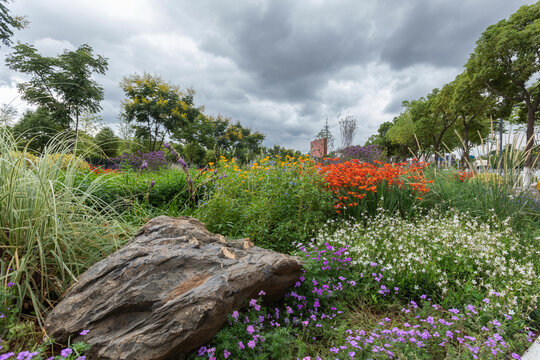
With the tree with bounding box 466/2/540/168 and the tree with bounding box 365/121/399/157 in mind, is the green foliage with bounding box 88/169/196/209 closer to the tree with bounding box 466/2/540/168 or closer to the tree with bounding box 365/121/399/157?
the tree with bounding box 466/2/540/168

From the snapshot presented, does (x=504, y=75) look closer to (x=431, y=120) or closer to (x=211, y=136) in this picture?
(x=431, y=120)

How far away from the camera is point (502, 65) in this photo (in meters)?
13.8

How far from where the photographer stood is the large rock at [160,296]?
142 centimetres

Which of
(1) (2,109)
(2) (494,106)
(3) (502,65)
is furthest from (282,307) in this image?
(2) (494,106)

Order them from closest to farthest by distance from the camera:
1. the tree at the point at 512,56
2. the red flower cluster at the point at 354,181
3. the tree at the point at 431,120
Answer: the red flower cluster at the point at 354,181, the tree at the point at 512,56, the tree at the point at 431,120

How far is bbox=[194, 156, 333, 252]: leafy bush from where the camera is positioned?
3336mm

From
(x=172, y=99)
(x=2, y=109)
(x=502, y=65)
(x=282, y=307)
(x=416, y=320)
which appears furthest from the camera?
(x=172, y=99)

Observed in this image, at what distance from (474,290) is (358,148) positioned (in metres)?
12.6

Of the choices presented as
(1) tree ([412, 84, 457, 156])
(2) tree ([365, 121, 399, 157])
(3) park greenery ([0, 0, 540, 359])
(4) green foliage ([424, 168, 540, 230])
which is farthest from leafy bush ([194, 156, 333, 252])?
(2) tree ([365, 121, 399, 157])

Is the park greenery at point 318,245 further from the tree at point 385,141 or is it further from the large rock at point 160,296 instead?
the tree at point 385,141

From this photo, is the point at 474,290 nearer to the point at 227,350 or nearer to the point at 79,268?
the point at 227,350

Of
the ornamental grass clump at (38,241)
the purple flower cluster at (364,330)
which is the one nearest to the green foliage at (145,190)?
the ornamental grass clump at (38,241)

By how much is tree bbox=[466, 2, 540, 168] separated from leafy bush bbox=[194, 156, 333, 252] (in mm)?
14662

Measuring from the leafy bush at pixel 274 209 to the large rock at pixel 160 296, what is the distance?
1.24 metres
